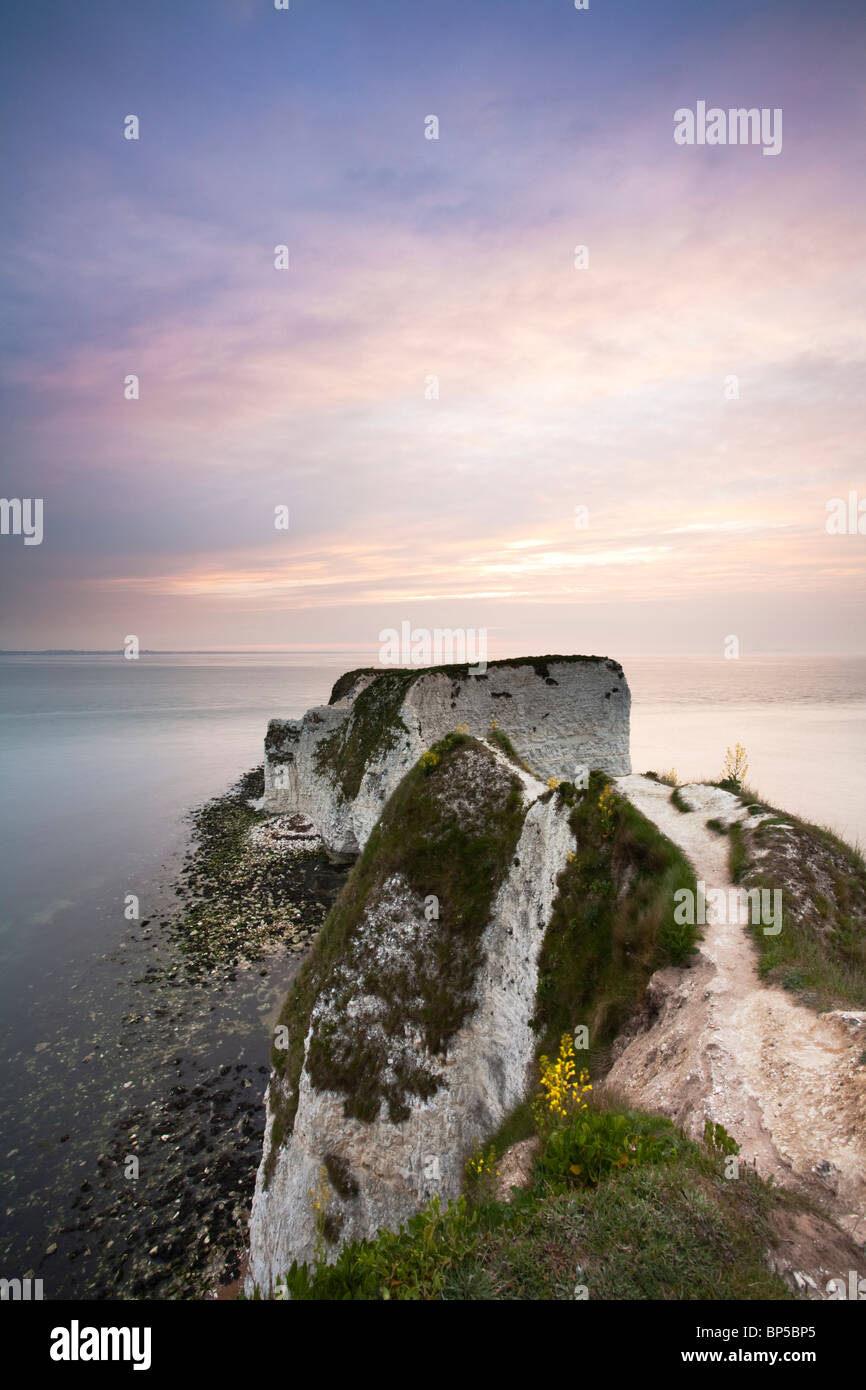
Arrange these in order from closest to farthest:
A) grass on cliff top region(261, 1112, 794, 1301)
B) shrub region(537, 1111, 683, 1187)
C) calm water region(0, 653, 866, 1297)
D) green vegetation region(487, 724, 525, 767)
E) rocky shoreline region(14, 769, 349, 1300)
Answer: grass on cliff top region(261, 1112, 794, 1301), shrub region(537, 1111, 683, 1187), rocky shoreline region(14, 769, 349, 1300), calm water region(0, 653, 866, 1297), green vegetation region(487, 724, 525, 767)

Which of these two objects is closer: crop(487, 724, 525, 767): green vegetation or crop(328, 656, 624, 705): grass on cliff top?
crop(487, 724, 525, 767): green vegetation

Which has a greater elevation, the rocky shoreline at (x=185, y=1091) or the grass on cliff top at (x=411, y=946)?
the grass on cliff top at (x=411, y=946)

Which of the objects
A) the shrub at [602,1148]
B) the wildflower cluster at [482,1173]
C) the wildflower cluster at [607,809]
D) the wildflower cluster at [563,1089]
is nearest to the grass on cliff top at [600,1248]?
the shrub at [602,1148]

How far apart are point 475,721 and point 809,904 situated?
27556mm

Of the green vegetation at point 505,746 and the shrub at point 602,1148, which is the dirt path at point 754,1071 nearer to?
the shrub at point 602,1148

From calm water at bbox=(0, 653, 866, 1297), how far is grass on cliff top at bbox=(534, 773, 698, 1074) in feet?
38.5

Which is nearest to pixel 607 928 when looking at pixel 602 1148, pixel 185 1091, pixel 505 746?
pixel 602 1148

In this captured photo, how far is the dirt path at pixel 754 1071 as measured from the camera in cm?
690

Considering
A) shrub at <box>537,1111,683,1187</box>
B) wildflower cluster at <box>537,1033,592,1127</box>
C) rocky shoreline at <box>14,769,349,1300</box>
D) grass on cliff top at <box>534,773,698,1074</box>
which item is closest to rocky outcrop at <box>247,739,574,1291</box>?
grass on cliff top at <box>534,773,698,1074</box>

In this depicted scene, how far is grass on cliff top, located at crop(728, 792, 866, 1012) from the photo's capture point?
9867mm

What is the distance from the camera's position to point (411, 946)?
1616 cm

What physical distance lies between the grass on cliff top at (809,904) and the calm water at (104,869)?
890 cm

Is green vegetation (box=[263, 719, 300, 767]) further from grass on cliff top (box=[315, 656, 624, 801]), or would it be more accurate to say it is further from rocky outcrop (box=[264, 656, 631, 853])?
rocky outcrop (box=[264, 656, 631, 853])

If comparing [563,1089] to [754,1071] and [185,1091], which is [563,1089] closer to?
[754,1071]
